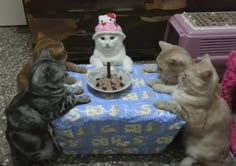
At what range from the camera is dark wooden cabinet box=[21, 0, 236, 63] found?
1781 mm

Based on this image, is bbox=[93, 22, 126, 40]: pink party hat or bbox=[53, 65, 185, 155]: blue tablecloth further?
bbox=[93, 22, 126, 40]: pink party hat

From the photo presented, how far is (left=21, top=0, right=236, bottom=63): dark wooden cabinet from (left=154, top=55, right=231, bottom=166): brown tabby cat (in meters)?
0.68

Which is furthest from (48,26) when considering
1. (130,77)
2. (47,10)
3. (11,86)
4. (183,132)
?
(183,132)

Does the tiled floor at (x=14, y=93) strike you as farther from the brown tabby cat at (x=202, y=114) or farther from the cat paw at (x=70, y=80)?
the cat paw at (x=70, y=80)

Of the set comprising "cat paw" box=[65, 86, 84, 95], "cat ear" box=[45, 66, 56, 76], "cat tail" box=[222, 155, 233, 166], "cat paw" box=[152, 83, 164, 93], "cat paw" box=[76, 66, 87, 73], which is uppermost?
"cat ear" box=[45, 66, 56, 76]

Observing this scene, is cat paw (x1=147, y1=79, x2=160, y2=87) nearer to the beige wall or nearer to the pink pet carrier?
the pink pet carrier

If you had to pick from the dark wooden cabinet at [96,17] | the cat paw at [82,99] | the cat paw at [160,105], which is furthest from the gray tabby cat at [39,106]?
the dark wooden cabinet at [96,17]

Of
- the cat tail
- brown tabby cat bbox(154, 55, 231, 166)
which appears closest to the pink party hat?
brown tabby cat bbox(154, 55, 231, 166)

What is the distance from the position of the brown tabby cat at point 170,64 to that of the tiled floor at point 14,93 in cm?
33

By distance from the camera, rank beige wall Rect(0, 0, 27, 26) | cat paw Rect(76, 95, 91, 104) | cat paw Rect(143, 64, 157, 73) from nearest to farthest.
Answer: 1. cat paw Rect(76, 95, 91, 104)
2. cat paw Rect(143, 64, 157, 73)
3. beige wall Rect(0, 0, 27, 26)

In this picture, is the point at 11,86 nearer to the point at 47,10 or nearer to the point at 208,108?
the point at 47,10

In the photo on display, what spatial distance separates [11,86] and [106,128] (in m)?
0.82

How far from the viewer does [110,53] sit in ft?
4.84

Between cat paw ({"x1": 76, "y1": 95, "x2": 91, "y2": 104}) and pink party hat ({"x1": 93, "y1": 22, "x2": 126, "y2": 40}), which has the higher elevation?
pink party hat ({"x1": 93, "y1": 22, "x2": 126, "y2": 40})
